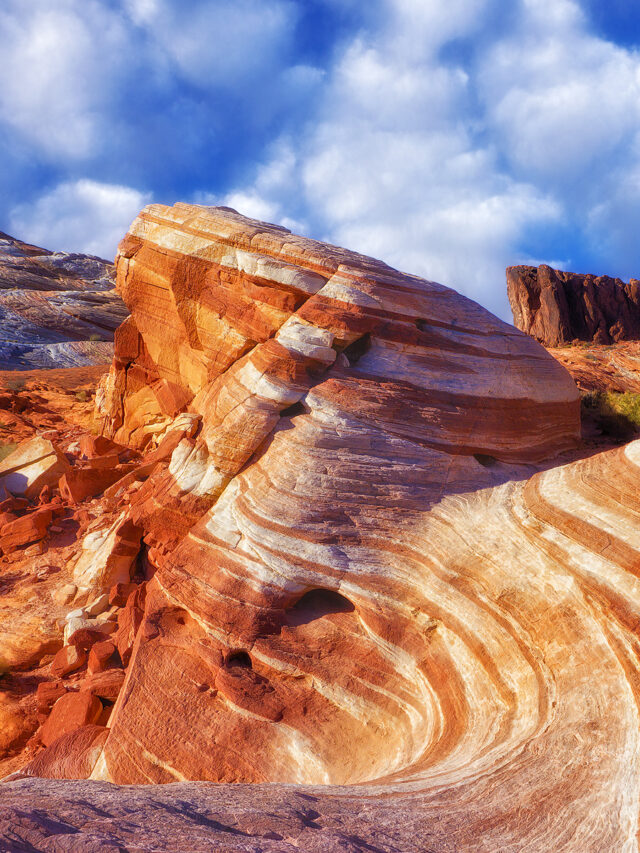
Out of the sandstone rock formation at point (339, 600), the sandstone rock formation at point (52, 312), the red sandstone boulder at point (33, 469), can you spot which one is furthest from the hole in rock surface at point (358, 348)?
the sandstone rock formation at point (52, 312)

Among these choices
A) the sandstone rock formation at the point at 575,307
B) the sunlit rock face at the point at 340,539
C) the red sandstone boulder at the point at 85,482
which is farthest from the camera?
the sandstone rock formation at the point at 575,307

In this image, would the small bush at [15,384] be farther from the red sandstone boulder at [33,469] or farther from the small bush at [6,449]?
the red sandstone boulder at [33,469]

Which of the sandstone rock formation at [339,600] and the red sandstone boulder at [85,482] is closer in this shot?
the sandstone rock formation at [339,600]

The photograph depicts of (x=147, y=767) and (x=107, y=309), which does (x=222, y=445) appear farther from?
(x=107, y=309)

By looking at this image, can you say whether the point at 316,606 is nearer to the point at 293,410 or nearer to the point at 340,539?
the point at 340,539

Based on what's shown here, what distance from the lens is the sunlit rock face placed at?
19.7ft

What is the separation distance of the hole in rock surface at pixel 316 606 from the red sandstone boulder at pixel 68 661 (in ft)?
11.1

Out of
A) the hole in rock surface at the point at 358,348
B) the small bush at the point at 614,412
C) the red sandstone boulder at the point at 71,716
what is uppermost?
the hole in rock surface at the point at 358,348

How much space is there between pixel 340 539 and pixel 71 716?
418cm

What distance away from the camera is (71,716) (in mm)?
7086

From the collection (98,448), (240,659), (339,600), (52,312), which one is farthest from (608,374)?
(52,312)

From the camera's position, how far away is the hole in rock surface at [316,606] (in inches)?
283

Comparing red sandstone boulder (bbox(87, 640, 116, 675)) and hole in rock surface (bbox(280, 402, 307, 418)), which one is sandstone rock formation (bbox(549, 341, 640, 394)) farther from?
red sandstone boulder (bbox(87, 640, 116, 675))

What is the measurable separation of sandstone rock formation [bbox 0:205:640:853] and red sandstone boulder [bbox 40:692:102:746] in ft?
0.11
